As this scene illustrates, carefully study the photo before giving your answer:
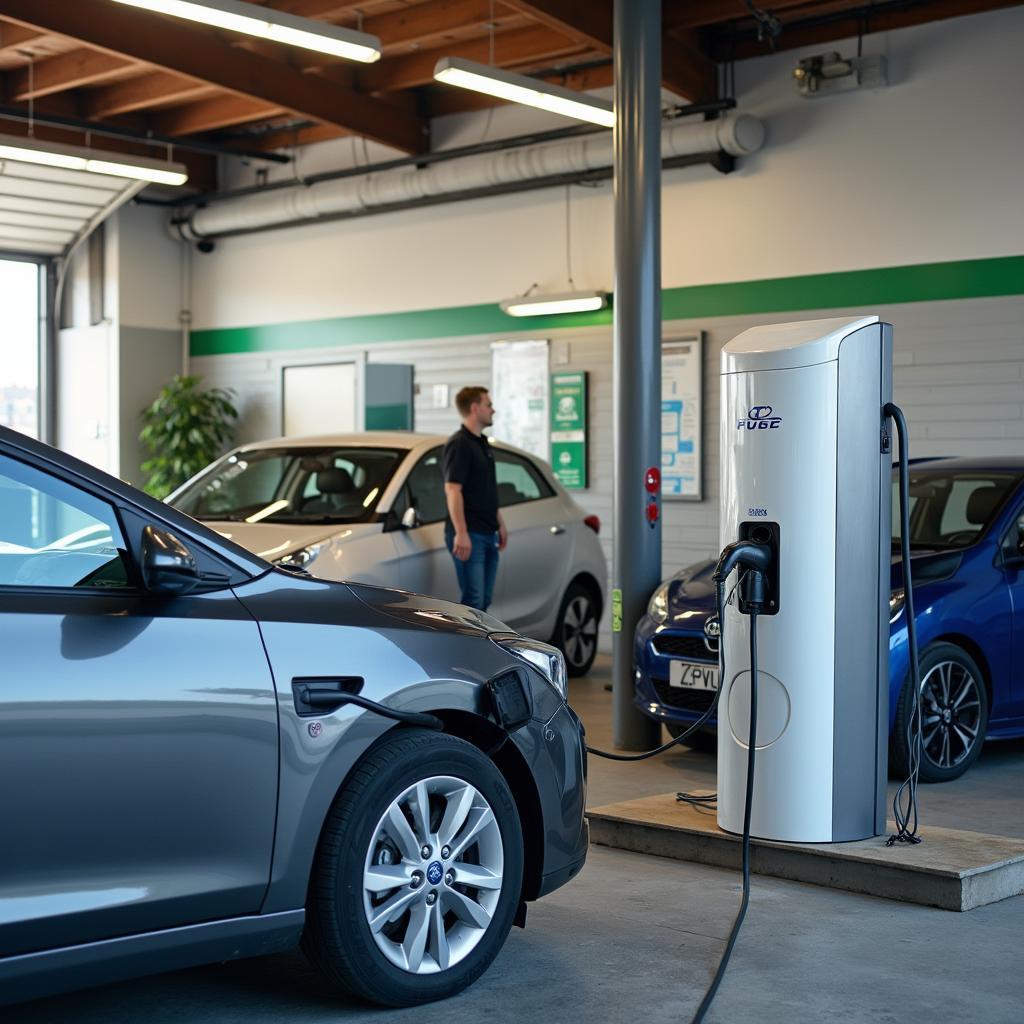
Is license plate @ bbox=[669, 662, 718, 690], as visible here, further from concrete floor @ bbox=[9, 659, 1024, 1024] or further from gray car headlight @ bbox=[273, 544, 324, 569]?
gray car headlight @ bbox=[273, 544, 324, 569]

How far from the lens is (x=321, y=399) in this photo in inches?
575

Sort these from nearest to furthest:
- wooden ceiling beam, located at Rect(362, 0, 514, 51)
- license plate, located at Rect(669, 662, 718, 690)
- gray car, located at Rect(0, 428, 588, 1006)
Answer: gray car, located at Rect(0, 428, 588, 1006)
license plate, located at Rect(669, 662, 718, 690)
wooden ceiling beam, located at Rect(362, 0, 514, 51)

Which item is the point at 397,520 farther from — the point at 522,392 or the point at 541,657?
the point at 541,657

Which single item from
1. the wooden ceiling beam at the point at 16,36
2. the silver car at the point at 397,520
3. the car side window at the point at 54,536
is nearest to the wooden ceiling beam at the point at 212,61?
the wooden ceiling beam at the point at 16,36

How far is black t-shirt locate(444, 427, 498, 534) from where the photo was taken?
8750mm

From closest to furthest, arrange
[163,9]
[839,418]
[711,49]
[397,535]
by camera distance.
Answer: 1. [839,418]
2. [163,9]
3. [397,535]
4. [711,49]

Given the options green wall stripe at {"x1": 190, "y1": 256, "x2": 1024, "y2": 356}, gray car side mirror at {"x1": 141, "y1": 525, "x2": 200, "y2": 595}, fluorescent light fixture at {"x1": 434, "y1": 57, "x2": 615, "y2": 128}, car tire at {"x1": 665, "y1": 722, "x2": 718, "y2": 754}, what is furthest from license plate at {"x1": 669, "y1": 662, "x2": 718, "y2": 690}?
green wall stripe at {"x1": 190, "y1": 256, "x2": 1024, "y2": 356}

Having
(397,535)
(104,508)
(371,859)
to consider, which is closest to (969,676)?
(397,535)

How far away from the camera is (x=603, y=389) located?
12352 millimetres

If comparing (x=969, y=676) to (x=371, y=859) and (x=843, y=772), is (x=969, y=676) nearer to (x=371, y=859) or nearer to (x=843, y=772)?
(x=843, y=772)

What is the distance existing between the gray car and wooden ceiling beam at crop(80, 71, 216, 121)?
9.70 metres

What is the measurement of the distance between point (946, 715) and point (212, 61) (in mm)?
7676

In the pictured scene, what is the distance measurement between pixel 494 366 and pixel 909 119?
418 cm

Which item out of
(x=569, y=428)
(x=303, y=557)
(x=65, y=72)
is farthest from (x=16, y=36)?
(x=303, y=557)
